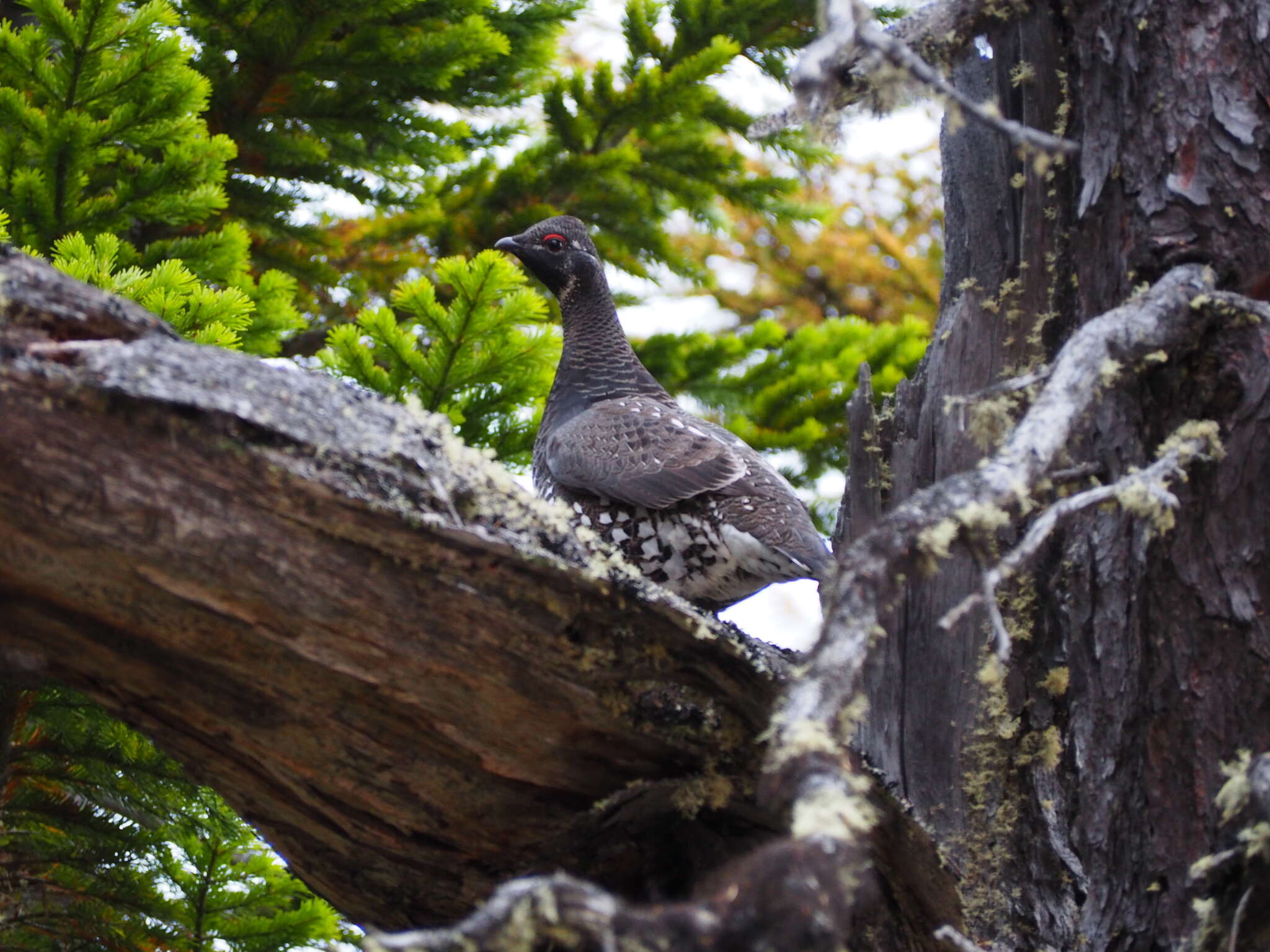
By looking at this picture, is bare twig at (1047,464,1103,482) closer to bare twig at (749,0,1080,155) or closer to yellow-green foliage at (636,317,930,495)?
bare twig at (749,0,1080,155)

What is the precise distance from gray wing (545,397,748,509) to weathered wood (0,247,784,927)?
155 centimetres

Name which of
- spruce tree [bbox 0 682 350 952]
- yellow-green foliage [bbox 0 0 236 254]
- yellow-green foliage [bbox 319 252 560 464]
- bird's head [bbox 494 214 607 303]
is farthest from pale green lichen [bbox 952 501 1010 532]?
bird's head [bbox 494 214 607 303]

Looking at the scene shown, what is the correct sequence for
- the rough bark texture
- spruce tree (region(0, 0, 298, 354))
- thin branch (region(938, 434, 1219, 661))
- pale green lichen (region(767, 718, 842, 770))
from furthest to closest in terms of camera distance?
spruce tree (region(0, 0, 298, 354)), the rough bark texture, thin branch (region(938, 434, 1219, 661)), pale green lichen (region(767, 718, 842, 770))

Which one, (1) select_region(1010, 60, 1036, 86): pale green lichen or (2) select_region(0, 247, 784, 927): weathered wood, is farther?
(1) select_region(1010, 60, 1036, 86): pale green lichen

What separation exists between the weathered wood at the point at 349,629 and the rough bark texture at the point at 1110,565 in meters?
0.59

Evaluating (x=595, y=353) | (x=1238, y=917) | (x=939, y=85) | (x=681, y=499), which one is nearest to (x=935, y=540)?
(x=939, y=85)

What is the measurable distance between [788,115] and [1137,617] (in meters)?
1.24

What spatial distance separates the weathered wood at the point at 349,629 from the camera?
1.85 metres

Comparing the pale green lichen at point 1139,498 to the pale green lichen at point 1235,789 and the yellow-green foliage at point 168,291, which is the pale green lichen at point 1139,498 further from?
the yellow-green foliage at point 168,291

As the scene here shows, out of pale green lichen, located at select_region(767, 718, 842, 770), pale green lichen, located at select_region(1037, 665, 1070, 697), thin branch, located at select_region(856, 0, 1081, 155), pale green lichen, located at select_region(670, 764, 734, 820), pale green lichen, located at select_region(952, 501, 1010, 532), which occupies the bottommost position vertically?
pale green lichen, located at select_region(767, 718, 842, 770)

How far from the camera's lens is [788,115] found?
256 centimetres

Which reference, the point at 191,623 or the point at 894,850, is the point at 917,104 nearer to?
the point at 894,850

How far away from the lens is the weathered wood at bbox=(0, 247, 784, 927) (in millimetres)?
1846

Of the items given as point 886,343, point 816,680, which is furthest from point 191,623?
point 886,343
